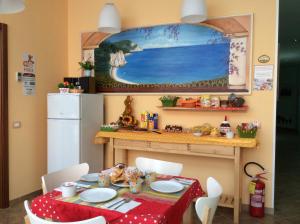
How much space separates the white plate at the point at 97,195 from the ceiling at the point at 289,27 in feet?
13.5

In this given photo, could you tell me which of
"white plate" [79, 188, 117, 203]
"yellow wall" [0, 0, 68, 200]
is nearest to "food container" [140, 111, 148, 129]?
"yellow wall" [0, 0, 68, 200]

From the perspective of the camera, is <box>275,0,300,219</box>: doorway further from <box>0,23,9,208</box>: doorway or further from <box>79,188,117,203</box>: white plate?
<box>0,23,9,208</box>: doorway

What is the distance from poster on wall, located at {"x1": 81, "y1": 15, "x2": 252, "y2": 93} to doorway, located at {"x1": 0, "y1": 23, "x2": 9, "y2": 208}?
1264mm

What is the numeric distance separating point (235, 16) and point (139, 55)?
1.38 meters

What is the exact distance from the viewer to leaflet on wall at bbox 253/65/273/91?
3275 millimetres

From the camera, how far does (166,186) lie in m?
1.92

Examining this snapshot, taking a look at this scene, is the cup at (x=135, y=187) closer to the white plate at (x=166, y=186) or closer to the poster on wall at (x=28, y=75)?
the white plate at (x=166, y=186)

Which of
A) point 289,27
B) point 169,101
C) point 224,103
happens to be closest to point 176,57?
point 169,101

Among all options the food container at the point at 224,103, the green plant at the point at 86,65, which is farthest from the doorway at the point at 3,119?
the food container at the point at 224,103

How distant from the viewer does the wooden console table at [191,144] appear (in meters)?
3.00

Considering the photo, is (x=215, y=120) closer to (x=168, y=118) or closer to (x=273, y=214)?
(x=168, y=118)

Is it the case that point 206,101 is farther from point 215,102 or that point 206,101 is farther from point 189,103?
point 189,103

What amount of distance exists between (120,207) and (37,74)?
2.97 metres

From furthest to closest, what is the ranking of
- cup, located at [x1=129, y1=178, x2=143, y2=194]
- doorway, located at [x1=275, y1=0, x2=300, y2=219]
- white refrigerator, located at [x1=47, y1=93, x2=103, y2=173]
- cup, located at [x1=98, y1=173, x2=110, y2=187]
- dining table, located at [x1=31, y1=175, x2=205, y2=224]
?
doorway, located at [x1=275, y1=0, x2=300, y2=219]
white refrigerator, located at [x1=47, y1=93, x2=103, y2=173]
cup, located at [x1=98, y1=173, x2=110, y2=187]
cup, located at [x1=129, y1=178, x2=143, y2=194]
dining table, located at [x1=31, y1=175, x2=205, y2=224]
